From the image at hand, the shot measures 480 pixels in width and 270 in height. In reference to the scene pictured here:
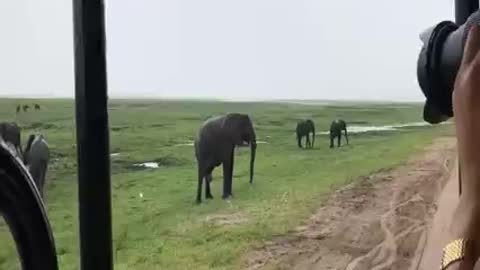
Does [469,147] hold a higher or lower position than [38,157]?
higher

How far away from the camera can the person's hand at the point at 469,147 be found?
0.33m

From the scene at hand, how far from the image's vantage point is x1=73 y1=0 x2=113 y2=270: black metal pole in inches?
45.7

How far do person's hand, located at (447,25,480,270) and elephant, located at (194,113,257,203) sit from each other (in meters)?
0.89

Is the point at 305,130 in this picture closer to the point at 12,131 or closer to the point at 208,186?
the point at 208,186

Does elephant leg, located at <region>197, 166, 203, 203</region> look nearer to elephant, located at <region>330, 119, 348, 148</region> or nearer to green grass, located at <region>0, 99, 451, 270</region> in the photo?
green grass, located at <region>0, 99, 451, 270</region>

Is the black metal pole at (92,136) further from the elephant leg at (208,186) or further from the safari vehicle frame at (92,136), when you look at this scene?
the elephant leg at (208,186)

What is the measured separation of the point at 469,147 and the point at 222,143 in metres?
0.94

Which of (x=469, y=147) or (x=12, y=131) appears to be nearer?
(x=469, y=147)

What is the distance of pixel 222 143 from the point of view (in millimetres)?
1260

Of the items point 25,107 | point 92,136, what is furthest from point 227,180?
point 25,107

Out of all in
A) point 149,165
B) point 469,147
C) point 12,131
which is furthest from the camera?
point 149,165

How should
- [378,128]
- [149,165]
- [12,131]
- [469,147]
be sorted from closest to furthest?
1. [469,147]
2. [12,131]
3. [149,165]
4. [378,128]

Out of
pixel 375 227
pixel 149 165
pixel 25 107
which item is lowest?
pixel 375 227

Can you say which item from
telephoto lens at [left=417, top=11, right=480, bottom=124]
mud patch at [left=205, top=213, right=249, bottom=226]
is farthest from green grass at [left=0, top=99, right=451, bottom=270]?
telephoto lens at [left=417, top=11, right=480, bottom=124]
